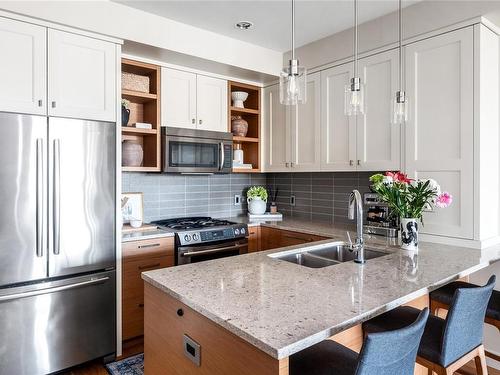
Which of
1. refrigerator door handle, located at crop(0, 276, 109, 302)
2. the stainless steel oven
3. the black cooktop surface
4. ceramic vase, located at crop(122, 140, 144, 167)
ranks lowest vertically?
refrigerator door handle, located at crop(0, 276, 109, 302)

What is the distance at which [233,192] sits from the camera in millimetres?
4102

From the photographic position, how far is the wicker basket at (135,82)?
10.0 ft

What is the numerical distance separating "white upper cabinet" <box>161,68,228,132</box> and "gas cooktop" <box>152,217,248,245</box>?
2.93 ft

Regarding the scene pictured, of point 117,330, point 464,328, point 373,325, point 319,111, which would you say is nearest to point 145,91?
point 319,111

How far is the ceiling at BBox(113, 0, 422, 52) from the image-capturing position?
2.66 metres

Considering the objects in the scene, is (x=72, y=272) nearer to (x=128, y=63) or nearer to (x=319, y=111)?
(x=128, y=63)

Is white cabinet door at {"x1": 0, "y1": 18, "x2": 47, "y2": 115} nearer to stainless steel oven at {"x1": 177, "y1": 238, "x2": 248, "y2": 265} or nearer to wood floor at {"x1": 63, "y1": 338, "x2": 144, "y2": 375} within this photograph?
stainless steel oven at {"x1": 177, "y1": 238, "x2": 248, "y2": 265}

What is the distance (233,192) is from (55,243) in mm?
2075

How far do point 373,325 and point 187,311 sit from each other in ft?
2.78

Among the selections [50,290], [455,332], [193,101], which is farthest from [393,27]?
[50,290]

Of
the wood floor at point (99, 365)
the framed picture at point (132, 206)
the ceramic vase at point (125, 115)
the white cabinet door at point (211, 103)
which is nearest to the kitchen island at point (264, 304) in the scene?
the wood floor at point (99, 365)

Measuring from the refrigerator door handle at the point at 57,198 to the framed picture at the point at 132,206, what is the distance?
831mm

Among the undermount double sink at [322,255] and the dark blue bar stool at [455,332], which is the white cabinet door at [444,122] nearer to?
the undermount double sink at [322,255]

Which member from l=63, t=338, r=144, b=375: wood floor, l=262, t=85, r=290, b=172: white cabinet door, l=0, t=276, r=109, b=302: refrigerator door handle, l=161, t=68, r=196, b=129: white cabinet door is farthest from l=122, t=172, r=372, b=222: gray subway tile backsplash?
l=63, t=338, r=144, b=375: wood floor
